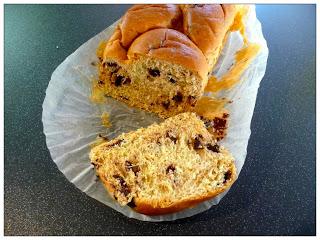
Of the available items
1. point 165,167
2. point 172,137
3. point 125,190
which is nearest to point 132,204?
point 125,190

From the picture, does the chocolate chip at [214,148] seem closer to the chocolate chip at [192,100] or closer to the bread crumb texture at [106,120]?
the chocolate chip at [192,100]

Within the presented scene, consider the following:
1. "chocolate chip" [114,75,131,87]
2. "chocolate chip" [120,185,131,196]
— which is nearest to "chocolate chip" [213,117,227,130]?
"chocolate chip" [114,75,131,87]

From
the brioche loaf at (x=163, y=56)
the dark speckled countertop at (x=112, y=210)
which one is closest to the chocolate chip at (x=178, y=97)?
the brioche loaf at (x=163, y=56)

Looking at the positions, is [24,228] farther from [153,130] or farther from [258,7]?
[258,7]

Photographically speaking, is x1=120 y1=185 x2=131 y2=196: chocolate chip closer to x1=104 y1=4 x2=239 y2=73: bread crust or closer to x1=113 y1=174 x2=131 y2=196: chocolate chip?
x1=113 y1=174 x2=131 y2=196: chocolate chip

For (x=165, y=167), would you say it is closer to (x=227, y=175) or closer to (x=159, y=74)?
(x=227, y=175)

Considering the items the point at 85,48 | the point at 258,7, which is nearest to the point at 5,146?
the point at 85,48
